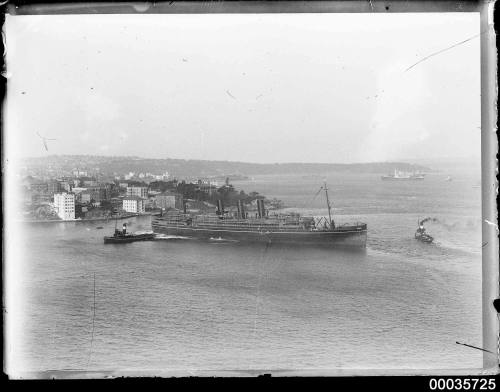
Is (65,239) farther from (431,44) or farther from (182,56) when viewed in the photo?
(431,44)

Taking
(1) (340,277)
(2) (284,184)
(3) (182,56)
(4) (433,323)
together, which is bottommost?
(4) (433,323)

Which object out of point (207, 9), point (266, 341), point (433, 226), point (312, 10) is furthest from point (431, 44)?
point (266, 341)

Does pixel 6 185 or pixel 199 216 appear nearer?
pixel 6 185

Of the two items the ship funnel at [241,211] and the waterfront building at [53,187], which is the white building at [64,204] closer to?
the waterfront building at [53,187]

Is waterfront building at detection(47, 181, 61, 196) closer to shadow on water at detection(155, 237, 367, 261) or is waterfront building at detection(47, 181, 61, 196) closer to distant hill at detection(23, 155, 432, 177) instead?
distant hill at detection(23, 155, 432, 177)

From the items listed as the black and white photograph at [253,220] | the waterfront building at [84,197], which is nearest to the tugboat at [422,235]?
the black and white photograph at [253,220]

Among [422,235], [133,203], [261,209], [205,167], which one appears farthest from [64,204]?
[422,235]

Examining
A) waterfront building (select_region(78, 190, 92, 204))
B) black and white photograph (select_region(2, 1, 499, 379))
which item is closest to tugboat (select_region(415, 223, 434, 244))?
black and white photograph (select_region(2, 1, 499, 379))
